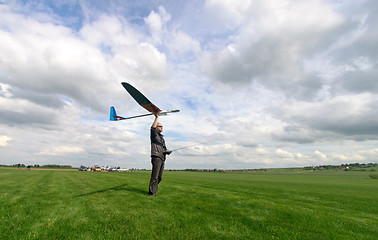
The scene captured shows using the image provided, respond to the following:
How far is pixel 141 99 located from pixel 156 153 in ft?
11.7

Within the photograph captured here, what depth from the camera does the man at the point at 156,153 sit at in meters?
9.34

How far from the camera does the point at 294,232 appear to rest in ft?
15.6

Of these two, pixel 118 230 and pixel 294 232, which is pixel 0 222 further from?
pixel 294 232

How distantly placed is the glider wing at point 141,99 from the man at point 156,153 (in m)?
1.22

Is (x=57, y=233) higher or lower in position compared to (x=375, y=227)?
higher

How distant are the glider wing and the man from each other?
1218 mm

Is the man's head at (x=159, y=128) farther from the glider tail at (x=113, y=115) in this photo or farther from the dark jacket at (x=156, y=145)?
the glider tail at (x=113, y=115)

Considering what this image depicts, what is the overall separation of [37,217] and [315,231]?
26.3ft

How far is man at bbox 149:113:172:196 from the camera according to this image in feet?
30.7

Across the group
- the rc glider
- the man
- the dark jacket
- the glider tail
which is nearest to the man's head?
the man

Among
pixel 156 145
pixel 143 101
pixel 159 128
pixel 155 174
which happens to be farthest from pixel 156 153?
pixel 143 101

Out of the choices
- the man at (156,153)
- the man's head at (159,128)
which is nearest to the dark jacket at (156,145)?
the man at (156,153)

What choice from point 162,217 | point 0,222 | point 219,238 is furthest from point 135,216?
point 0,222

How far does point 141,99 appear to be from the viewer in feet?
36.1
